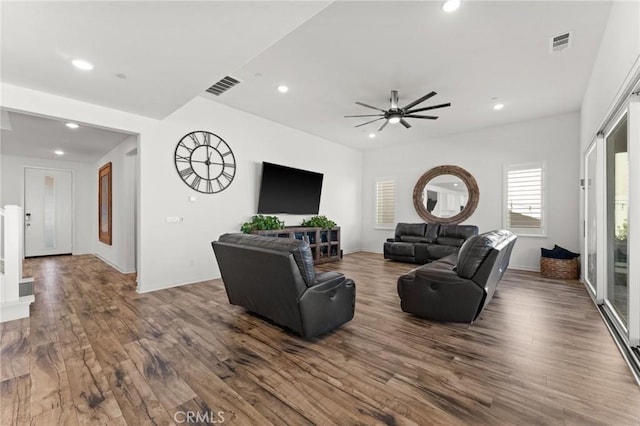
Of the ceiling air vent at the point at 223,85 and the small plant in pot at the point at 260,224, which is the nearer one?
the ceiling air vent at the point at 223,85

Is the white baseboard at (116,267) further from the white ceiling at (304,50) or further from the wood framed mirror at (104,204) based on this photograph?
the white ceiling at (304,50)

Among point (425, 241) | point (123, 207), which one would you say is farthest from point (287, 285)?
point (425, 241)

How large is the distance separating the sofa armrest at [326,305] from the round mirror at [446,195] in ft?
16.4

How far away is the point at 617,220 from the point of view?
3051mm

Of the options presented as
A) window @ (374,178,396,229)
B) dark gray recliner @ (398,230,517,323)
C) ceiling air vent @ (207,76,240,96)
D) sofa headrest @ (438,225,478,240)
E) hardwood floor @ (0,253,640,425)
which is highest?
ceiling air vent @ (207,76,240,96)

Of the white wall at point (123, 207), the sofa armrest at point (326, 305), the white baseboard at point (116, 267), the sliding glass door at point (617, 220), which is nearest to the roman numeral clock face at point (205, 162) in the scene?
the white wall at point (123, 207)

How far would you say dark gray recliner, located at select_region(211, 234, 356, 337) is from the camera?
2.47 metres

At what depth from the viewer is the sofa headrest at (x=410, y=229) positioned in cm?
689

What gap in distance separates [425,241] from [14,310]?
22.7 ft

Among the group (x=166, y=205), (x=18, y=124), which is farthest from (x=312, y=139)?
(x=18, y=124)

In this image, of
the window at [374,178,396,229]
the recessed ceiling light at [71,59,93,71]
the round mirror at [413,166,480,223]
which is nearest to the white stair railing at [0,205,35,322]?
the recessed ceiling light at [71,59,93,71]

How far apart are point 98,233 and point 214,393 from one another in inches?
307

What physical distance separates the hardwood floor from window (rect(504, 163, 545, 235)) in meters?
2.80

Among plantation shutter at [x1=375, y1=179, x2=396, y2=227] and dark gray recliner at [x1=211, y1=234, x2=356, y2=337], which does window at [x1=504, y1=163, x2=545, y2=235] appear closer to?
plantation shutter at [x1=375, y1=179, x2=396, y2=227]
